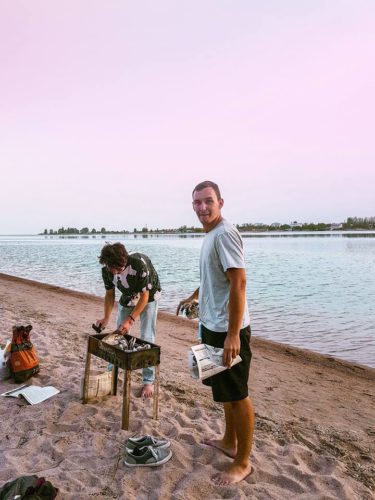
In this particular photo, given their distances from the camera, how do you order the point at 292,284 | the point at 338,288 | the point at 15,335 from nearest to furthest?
1. the point at 15,335
2. the point at 338,288
3. the point at 292,284

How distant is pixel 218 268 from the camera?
302 centimetres

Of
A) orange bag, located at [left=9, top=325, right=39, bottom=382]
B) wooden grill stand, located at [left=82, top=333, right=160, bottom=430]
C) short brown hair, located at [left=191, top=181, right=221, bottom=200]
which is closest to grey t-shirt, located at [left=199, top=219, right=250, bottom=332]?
short brown hair, located at [left=191, top=181, right=221, bottom=200]

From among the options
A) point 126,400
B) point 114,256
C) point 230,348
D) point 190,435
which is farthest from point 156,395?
point 230,348

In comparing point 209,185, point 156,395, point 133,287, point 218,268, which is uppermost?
point 209,185

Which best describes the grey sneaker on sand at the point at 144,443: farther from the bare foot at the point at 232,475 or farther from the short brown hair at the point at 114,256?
the short brown hair at the point at 114,256

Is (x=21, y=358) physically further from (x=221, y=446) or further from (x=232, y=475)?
(x=232, y=475)

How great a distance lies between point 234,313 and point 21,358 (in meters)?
3.59

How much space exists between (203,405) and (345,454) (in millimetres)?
1662

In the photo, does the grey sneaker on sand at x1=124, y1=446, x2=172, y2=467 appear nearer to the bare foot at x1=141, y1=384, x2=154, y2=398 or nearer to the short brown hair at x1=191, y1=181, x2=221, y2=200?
the bare foot at x1=141, y1=384, x2=154, y2=398

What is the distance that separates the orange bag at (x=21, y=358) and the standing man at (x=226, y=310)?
9.82 feet

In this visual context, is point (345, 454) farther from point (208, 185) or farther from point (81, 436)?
point (208, 185)

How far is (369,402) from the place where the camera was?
5.93 metres

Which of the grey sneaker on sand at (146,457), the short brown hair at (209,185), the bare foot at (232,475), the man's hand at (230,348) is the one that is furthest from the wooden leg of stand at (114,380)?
the short brown hair at (209,185)

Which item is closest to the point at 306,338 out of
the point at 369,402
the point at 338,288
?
the point at 369,402
